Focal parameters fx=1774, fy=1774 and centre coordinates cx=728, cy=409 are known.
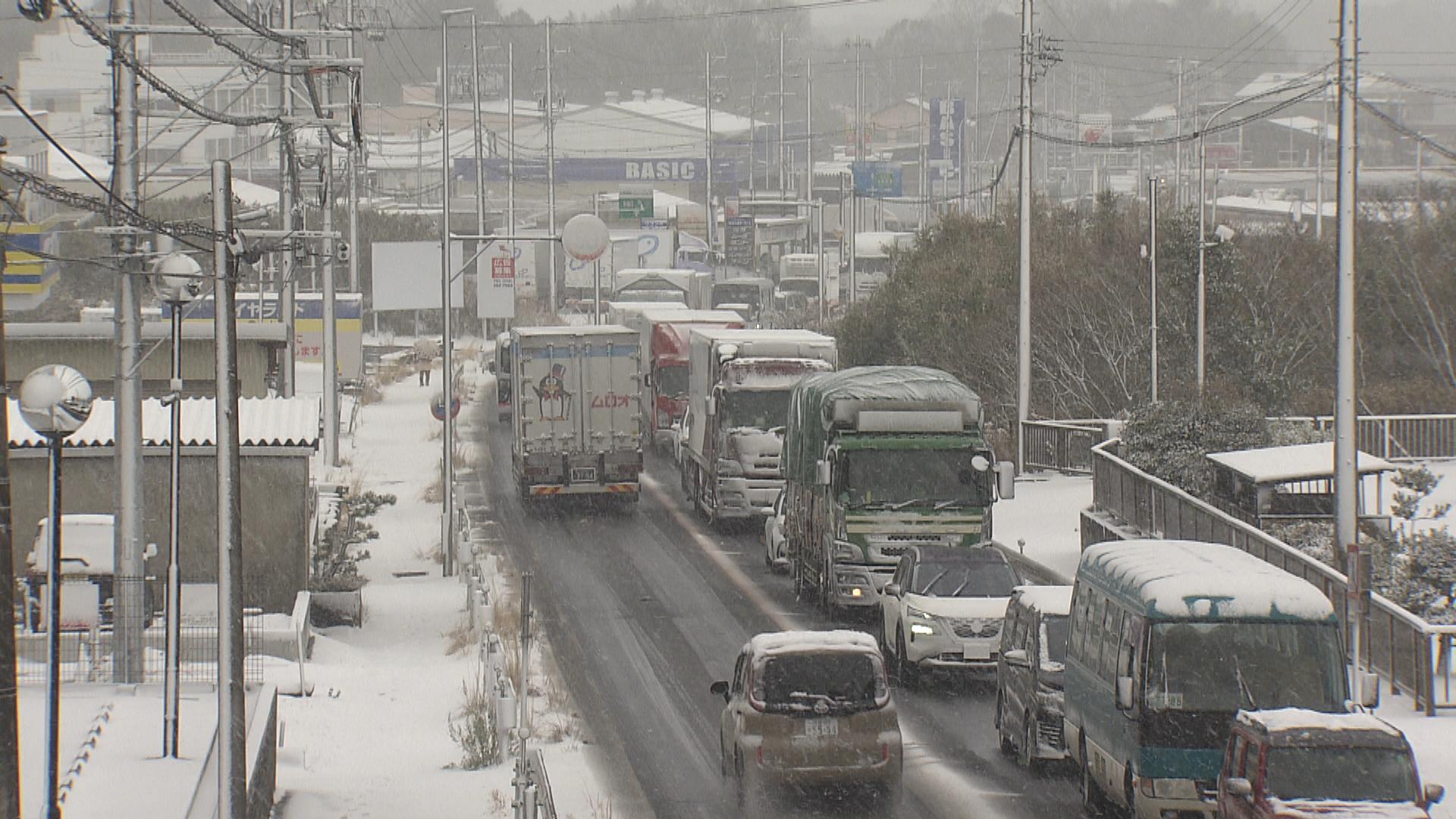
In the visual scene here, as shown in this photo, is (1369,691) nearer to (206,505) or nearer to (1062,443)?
(206,505)

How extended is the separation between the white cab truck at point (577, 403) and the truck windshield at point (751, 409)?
293 centimetres

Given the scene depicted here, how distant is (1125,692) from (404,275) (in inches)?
1346

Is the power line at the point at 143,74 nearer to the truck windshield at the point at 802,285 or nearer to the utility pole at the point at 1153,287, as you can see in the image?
the utility pole at the point at 1153,287

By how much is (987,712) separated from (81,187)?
70.6 meters

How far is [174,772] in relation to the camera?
14.5 metres

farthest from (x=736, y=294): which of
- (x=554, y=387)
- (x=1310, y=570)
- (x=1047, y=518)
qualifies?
(x=1310, y=570)

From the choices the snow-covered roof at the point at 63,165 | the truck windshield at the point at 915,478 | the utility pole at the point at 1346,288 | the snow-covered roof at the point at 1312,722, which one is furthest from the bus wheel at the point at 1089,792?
the snow-covered roof at the point at 63,165

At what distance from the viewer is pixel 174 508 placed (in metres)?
16.0

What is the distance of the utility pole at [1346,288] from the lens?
21719 millimetres

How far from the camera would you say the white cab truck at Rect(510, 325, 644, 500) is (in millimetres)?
36750

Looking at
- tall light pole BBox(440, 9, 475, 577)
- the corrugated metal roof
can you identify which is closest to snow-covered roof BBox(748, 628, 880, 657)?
the corrugated metal roof

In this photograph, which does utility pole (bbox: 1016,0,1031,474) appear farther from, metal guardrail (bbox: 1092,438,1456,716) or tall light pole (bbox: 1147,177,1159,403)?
metal guardrail (bbox: 1092,438,1456,716)

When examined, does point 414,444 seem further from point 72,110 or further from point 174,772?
point 72,110

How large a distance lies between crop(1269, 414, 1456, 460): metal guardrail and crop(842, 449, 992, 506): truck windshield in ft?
55.2
